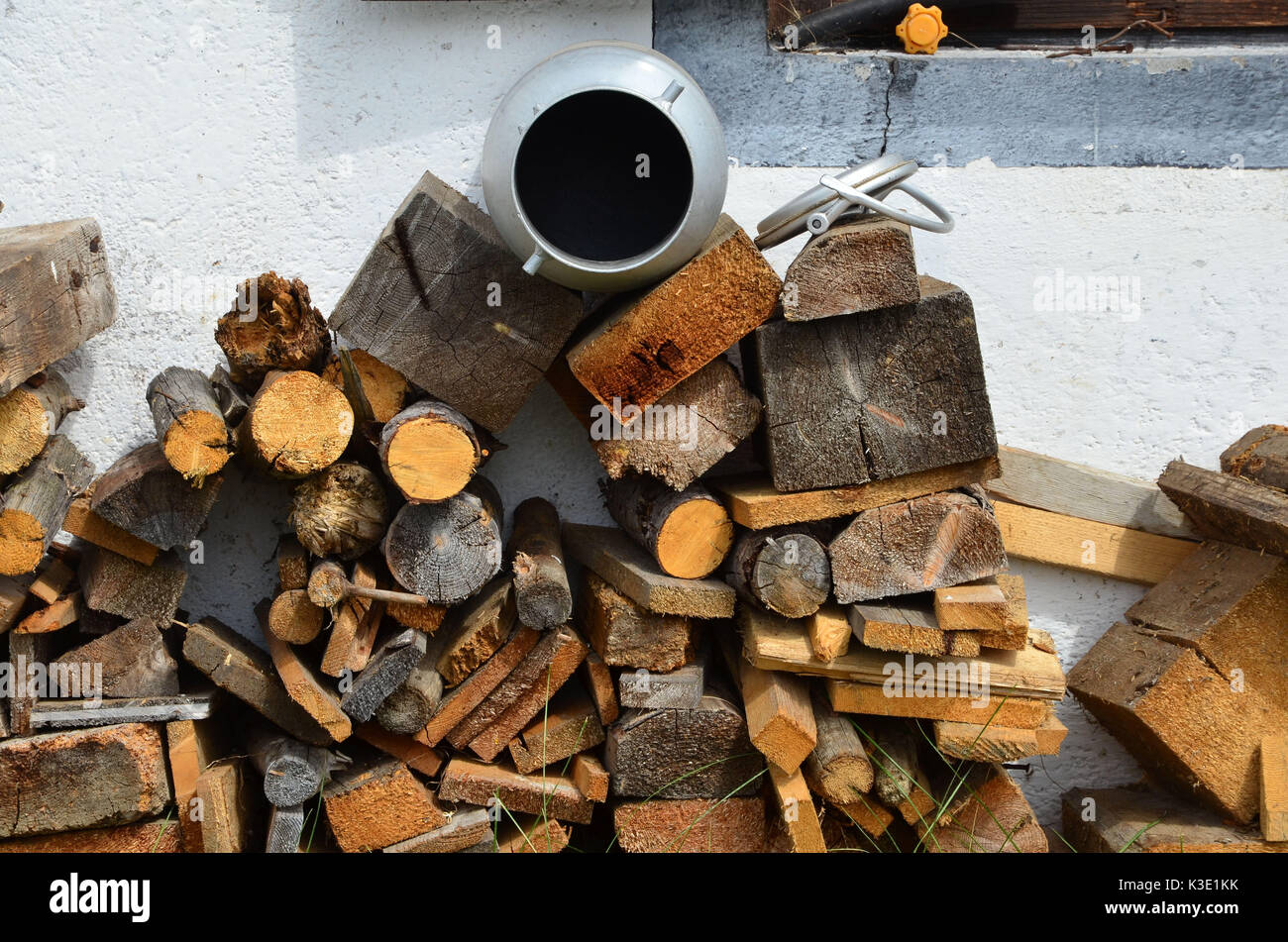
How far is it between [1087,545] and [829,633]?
41.1 inches

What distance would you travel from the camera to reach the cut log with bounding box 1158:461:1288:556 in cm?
288

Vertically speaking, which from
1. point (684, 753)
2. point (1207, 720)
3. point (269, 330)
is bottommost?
point (684, 753)

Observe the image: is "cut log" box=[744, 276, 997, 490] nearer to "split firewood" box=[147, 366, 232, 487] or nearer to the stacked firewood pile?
the stacked firewood pile

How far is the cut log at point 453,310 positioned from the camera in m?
2.73

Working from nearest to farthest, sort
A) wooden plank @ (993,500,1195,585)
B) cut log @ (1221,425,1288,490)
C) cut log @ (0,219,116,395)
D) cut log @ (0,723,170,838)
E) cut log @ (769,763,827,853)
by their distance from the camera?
cut log @ (0,219,116,395), cut log @ (0,723,170,838), cut log @ (769,763,827,853), cut log @ (1221,425,1288,490), wooden plank @ (993,500,1195,585)

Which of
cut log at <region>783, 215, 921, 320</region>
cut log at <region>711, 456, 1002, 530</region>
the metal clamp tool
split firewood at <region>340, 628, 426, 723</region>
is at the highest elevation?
the metal clamp tool

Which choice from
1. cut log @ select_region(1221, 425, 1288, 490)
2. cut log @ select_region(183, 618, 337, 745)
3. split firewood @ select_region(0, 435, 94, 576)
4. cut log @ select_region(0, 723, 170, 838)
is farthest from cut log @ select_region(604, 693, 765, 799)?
cut log @ select_region(1221, 425, 1288, 490)

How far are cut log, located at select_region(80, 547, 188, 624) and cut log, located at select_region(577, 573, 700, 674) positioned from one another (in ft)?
3.91

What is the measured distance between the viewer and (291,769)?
8.95 ft

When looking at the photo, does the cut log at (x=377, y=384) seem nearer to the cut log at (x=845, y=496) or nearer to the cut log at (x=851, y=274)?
the cut log at (x=845, y=496)

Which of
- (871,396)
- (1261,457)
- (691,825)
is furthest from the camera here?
(1261,457)

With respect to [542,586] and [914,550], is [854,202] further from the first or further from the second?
[542,586]

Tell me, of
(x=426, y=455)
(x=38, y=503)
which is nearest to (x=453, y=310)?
(x=426, y=455)

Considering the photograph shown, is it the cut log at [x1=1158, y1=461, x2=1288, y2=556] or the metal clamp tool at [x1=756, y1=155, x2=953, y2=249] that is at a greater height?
the metal clamp tool at [x1=756, y1=155, x2=953, y2=249]
